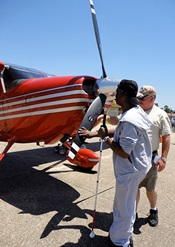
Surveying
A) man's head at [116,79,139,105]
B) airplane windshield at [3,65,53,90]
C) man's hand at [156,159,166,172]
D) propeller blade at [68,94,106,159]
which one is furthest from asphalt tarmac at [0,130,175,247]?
airplane windshield at [3,65,53,90]

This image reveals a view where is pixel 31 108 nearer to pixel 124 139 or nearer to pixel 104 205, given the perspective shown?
pixel 104 205

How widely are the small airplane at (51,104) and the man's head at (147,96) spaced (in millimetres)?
513

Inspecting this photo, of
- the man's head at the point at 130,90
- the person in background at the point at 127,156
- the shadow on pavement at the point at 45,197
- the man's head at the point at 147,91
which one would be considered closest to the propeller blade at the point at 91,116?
the man's head at the point at 147,91

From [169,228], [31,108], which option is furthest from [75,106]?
[169,228]

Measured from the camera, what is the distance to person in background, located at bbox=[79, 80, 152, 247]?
6.93ft

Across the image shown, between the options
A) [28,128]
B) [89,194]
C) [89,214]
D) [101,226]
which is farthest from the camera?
[28,128]

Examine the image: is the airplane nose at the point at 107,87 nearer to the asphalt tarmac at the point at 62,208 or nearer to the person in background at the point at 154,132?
the person in background at the point at 154,132

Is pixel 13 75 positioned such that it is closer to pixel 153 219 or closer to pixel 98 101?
pixel 98 101

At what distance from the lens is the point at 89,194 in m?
4.08

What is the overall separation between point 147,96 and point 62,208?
2190mm

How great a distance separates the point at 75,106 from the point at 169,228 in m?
2.29

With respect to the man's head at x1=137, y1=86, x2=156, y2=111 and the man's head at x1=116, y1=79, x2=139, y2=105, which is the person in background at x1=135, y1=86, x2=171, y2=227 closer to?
the man's head at x1=137, y1=86, x2=156, y2=111

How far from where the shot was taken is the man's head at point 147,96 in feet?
9.75

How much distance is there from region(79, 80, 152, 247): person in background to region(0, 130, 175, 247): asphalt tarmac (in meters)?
0.48
